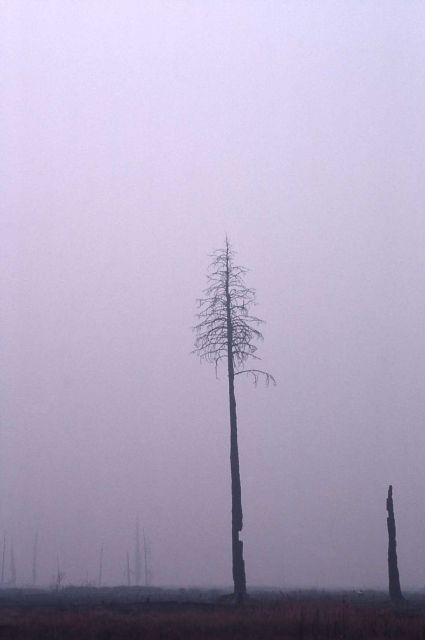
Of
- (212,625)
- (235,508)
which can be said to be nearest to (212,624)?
(212,625)

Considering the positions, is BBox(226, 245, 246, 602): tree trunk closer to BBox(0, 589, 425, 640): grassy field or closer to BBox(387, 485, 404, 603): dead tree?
BBox(387, 485, 404, 603): dead tree

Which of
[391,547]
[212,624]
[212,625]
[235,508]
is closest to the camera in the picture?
[212,625]

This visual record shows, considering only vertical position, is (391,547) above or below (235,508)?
below

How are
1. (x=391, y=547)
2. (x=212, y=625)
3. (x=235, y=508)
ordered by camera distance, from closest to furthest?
(x=212, y=625)
(x=235, y=508)
(x=391, y=547)

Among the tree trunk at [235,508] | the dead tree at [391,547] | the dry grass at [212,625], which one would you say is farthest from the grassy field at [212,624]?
the dead tree at [391,547]

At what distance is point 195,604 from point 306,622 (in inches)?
273

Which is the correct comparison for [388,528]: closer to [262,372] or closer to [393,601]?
[393,601]

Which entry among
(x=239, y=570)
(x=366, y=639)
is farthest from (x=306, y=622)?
(x=239, y=570)

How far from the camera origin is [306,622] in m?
21.4

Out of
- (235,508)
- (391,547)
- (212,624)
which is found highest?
(235,508)

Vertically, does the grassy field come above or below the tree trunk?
below

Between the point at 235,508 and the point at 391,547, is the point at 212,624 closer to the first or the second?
the point at 235,508

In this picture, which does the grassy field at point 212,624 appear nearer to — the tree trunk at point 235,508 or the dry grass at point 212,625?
the dry grass at point 212,625

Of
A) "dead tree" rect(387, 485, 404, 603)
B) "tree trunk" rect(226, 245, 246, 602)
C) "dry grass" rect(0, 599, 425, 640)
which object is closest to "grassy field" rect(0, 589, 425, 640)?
"dry grass" rect(0, 599, 425, 640)
